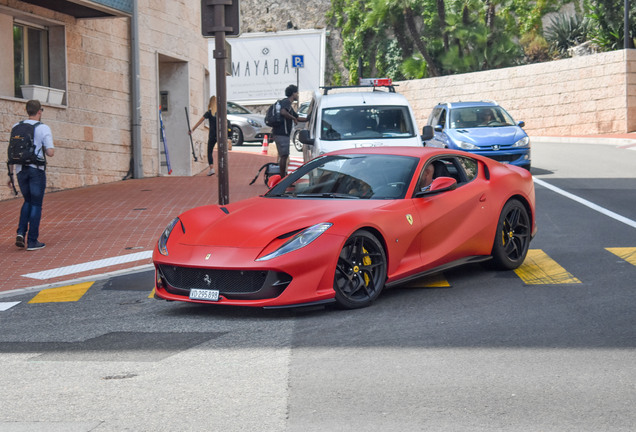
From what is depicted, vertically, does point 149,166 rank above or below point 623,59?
below

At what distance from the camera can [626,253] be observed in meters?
10.0

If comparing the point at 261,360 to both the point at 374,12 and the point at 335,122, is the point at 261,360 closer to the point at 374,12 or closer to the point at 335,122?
the point at 335,122

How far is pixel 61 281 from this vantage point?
9500 millimetres

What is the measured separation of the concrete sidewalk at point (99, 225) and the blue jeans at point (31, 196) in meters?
0.28

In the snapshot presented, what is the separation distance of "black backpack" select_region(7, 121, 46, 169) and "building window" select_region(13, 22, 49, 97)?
6222mm

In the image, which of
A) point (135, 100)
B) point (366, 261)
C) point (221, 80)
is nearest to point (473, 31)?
point (135, 100)

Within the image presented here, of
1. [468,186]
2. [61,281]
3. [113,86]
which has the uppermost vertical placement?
[113,86]

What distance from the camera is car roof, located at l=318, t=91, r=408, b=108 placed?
51.5 ft

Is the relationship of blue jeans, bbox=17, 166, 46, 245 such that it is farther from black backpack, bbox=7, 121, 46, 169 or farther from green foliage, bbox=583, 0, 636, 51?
green foliage, bbox=583, 0, 636, 51

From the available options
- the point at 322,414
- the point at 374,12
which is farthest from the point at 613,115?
the point at 322,414

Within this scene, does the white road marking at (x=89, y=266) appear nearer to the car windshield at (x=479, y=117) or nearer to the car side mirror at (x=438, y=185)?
the car side mirror at (x=438, y=185)

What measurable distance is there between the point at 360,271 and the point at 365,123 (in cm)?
819

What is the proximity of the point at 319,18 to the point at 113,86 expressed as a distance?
31.3 metres

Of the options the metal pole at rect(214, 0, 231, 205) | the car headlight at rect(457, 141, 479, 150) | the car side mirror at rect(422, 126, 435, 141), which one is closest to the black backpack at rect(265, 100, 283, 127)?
the car side mirror at rect(422, 126, 435, 141)
